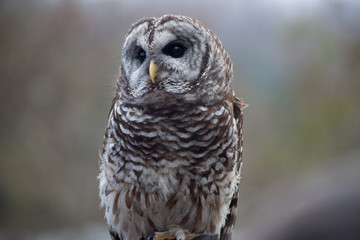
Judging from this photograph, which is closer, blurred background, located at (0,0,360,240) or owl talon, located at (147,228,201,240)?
owl talon, located at (147,228,201,240)

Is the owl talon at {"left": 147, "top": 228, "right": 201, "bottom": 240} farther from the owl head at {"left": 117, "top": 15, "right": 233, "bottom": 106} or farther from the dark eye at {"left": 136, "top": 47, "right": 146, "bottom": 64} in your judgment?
the dark eye at {"left": 136, "top": 47, "right": 146, "bottom": 64}

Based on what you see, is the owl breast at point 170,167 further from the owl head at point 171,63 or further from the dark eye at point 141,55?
the dark eye at point 141,55

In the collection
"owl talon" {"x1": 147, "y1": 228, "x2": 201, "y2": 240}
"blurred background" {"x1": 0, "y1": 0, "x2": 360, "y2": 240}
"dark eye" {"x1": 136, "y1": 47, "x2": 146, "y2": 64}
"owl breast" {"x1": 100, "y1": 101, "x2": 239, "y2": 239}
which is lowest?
"owl talon" {"x1": 147, "y1": 228, "x2": 201, "y2": 240}

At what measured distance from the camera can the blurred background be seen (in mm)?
6164

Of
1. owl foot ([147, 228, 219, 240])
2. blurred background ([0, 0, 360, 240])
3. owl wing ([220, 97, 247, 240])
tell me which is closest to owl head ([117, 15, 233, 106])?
owl wing ([220, 97, 247, 240])

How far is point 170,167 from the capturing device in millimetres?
2131
